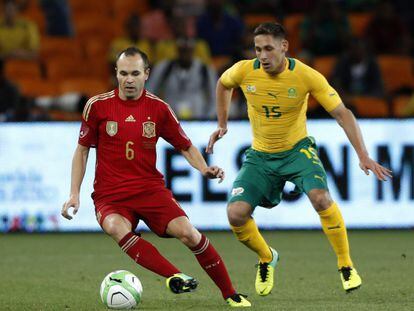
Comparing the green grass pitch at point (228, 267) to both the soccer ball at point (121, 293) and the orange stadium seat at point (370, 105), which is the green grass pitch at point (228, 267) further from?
the orange stadium seat at point (370, 105)

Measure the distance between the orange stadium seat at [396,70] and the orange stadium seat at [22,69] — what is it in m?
4.88

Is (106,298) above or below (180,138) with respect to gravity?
below

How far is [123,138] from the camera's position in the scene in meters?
7.73

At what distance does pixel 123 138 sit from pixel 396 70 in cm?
942

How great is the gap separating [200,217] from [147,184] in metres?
5.79

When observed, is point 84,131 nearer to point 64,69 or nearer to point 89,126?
point 89,126

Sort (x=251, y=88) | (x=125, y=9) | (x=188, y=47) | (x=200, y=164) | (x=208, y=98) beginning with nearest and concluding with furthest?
(x=200, y=164), (x=251, y=88), (x=188, y=47), (x=208, y=98), (x=125, y=9)

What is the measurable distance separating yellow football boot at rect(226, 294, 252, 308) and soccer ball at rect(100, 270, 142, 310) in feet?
1.95

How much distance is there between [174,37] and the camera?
1609 centimetres

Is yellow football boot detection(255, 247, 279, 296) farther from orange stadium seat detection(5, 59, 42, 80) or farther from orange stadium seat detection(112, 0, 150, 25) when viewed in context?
orange stadium seat detection(112, 0, 150, 25)

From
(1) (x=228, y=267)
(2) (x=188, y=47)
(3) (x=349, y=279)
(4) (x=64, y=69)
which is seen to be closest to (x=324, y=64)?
(2) (x=188, y=47)

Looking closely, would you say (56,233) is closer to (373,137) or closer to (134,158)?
(373,137)

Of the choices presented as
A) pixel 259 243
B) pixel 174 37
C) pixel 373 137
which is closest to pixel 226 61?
pixel 174 37

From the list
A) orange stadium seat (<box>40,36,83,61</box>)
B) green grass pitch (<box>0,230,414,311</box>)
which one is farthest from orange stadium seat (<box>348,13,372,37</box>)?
green grass pitch (<box>0,230,414,311</box>)
